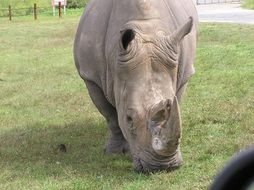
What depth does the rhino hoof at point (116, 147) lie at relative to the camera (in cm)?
614

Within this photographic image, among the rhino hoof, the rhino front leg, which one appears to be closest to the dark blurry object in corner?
the rhino front leg

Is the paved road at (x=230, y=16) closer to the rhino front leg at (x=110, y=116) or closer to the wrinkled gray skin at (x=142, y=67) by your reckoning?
the rhino front leg at (x=110, y=116)

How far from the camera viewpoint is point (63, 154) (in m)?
6.17

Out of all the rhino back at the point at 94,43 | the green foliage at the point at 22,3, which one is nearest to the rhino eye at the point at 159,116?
the rhino back at the point at 94,43

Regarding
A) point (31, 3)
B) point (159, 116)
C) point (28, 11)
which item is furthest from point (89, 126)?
point (31, 3)

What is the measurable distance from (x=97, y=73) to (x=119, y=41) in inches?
32.0

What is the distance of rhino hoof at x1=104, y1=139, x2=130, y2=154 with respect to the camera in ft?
20.1

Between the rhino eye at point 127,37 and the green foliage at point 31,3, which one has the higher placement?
the rhino eye at point 127,37

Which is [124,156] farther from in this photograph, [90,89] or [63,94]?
[63,94]

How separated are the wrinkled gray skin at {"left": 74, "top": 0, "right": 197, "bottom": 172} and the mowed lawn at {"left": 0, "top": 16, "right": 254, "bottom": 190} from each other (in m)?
0.36

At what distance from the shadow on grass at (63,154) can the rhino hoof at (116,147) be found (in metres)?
0.11

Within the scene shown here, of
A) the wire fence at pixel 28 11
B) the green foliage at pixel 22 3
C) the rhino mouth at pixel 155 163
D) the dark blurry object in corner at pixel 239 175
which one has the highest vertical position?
the dark blurry object in corner at pixel 239 175

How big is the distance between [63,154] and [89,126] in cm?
151

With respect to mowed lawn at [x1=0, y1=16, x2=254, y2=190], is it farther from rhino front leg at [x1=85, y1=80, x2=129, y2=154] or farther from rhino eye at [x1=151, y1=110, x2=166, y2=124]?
rhino eye at [x1=151, y1=110, x2=166, y2=124]
